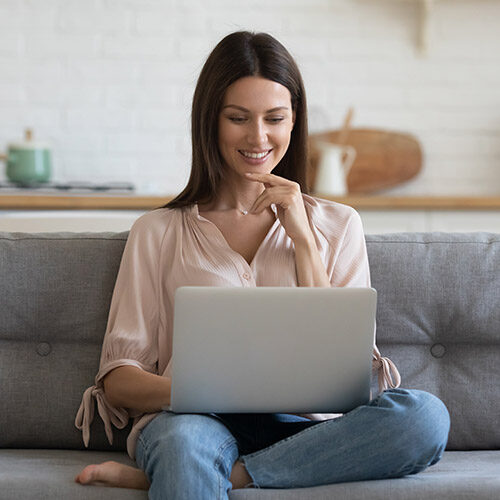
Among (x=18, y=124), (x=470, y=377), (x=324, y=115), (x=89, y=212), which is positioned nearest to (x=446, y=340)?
(x=470, y=377)

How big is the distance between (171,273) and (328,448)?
20.6 inches

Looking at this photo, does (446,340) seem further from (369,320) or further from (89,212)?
(89,212)

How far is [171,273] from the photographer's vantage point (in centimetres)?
177

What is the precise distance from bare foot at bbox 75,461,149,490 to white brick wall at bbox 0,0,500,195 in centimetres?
223

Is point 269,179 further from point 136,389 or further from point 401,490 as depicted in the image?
point 401,490

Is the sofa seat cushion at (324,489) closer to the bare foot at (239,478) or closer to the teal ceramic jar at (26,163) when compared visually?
the bare foot at (239,478)

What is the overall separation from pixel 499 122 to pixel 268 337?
2.68m

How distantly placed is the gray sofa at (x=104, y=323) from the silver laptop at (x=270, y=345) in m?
→ 0.46

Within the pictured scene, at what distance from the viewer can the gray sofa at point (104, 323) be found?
1.79 metres

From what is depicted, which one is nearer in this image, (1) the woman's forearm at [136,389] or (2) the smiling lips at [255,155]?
(1) the woman's forearm at [136,389]

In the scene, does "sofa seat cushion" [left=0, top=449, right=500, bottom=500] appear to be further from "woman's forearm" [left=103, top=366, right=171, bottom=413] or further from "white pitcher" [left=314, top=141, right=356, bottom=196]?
"white pitcher" [left=314, top=141, right=356, bottom=196]

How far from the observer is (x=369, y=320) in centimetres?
139

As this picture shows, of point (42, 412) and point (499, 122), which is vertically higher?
point (499, 122)

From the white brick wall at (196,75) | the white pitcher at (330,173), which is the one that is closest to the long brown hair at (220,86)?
the white pitcher at (330,173)
